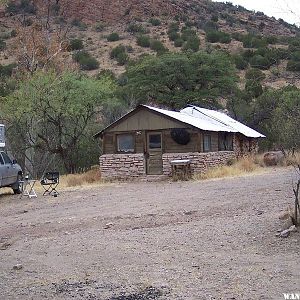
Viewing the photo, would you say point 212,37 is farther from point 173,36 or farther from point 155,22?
point 155,22

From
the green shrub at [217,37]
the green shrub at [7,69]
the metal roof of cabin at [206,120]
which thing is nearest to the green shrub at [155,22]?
the green shrub at [217,37]

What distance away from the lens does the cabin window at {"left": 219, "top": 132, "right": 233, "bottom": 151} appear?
90.2ft

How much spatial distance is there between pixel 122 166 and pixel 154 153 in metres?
1.53

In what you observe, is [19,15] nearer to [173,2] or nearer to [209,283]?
[173,2]

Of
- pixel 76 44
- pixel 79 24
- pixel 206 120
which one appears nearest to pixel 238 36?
pixel 76 44

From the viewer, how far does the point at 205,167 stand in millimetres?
23719

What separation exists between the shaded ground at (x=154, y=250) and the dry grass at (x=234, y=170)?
764cm

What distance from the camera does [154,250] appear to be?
8.74 meters

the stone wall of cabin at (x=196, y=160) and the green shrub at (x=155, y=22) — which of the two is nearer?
the stone wall of cabin at (x=196, y=160)

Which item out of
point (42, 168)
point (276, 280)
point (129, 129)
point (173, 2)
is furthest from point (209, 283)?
point (173, 2)

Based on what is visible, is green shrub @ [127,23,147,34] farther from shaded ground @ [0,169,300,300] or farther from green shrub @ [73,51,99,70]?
shaded ground @ [0,169,300,300]

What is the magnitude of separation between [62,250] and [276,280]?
12.5 ft

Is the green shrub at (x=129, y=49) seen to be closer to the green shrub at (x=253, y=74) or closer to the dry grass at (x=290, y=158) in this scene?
the green shrub at (x=253, y=74)

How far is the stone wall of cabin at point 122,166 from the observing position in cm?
2423
